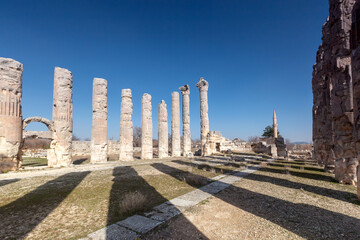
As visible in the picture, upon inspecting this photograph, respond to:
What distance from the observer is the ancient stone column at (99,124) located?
623 inches

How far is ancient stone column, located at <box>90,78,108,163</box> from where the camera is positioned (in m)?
15.8

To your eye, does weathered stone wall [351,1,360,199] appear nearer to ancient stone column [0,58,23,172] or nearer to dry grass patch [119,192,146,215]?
dry grass patch [119,192,146,215]

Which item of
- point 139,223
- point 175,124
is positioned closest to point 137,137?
point 175,124

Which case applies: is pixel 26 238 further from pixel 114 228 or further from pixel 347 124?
pixel 347 124

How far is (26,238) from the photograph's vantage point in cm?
293

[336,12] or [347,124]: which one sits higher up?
[336,12]

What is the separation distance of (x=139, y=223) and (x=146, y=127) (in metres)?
17.6

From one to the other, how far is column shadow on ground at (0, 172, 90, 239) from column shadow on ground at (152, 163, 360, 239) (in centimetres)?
445

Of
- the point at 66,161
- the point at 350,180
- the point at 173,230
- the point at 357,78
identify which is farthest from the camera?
the point at 66,161

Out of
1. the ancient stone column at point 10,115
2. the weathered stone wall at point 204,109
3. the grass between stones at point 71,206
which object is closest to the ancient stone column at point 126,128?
the ancient stone column at point 10,115

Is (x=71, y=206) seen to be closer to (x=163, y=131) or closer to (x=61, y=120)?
(x=61, y=120)

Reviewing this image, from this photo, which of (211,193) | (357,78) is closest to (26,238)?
(211,193)

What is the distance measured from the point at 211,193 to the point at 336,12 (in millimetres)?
9342

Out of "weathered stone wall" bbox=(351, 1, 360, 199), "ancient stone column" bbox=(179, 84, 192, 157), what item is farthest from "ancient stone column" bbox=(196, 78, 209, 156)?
"weathered stone wall" bbox=(351, 1, 360, 199)
